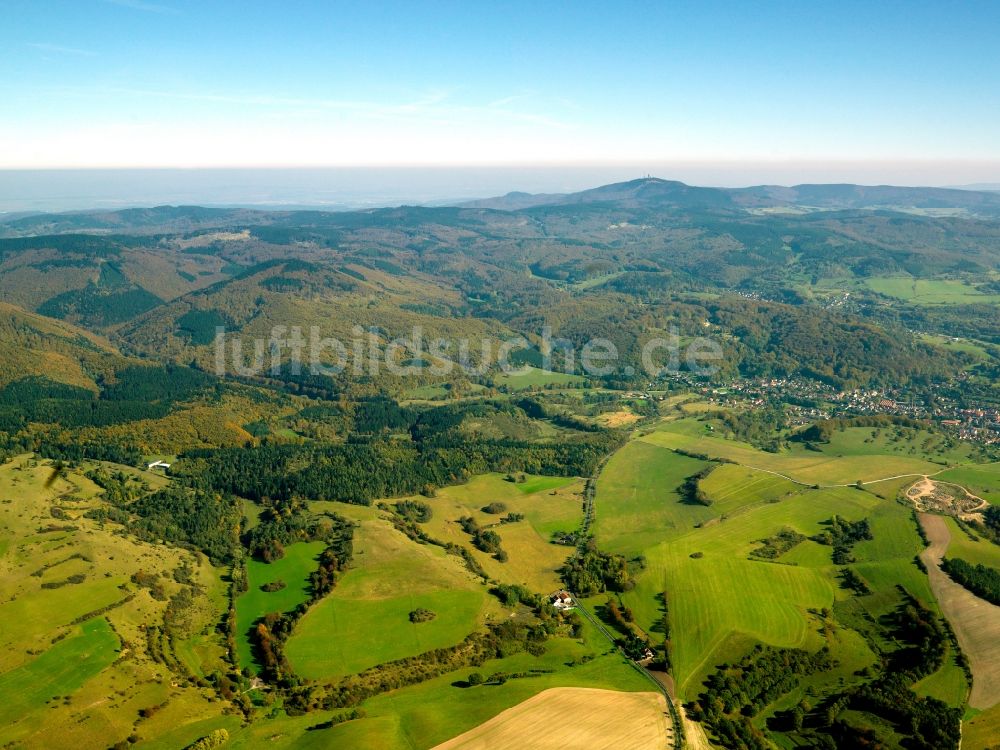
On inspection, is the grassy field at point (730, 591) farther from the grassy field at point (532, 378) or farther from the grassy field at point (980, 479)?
the grassy field at point (532, 378)

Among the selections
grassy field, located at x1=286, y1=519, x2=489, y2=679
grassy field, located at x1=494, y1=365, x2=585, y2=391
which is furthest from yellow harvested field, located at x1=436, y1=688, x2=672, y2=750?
grassy field, located at x1=494, y1=365, x2=585, y2=391

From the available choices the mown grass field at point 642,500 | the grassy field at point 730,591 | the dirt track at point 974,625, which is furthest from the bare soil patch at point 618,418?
the dirt track at point 974,625

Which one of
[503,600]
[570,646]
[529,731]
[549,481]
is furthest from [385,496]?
[529,731]

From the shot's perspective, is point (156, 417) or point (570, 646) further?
point (156, 417)

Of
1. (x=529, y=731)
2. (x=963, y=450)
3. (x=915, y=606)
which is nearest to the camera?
(x=529, y=731)

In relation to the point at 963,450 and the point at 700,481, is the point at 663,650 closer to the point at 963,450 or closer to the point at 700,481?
the point at 700,481

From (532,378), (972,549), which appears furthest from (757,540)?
(532,378)

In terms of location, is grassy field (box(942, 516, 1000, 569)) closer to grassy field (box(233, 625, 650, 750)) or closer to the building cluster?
grassy field (box(233, 625, 650, 750))
